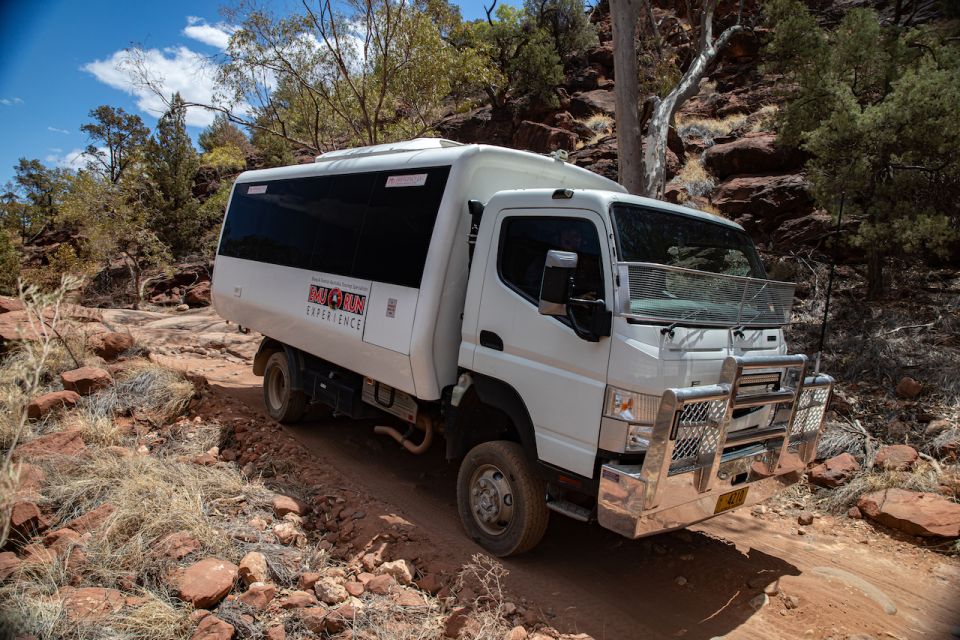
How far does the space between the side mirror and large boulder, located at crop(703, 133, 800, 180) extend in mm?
11305

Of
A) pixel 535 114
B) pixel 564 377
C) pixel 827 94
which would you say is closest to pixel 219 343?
pixel 564 377

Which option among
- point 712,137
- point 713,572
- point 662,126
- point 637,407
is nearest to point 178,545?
point 637,407

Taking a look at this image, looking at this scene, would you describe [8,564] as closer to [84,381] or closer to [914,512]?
[84,381]

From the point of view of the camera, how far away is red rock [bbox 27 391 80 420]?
6152 millimetres

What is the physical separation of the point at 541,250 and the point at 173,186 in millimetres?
23407

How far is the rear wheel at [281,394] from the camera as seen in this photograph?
6.82 meters

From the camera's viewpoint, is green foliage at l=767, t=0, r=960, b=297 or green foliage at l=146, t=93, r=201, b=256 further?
green foliage at l=146, t=93, r=201, b=256

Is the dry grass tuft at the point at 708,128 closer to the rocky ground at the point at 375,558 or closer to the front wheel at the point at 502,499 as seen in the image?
the rocky ground at the point at 375,558

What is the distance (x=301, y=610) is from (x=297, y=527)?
1209 mm

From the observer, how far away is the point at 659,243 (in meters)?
4.09

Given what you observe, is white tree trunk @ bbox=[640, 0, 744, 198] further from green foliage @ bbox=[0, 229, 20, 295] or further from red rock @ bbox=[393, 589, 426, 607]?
green foliage @ bbox=[0, 229, 20, 295]

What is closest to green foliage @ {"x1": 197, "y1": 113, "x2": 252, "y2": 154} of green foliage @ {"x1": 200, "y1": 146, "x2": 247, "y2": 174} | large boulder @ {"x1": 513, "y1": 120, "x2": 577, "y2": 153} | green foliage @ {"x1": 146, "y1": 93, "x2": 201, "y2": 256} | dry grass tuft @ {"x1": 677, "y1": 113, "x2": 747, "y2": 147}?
green foliage @ {"x1": 200, "y1": 146, "x2": 247, "y2": 174}

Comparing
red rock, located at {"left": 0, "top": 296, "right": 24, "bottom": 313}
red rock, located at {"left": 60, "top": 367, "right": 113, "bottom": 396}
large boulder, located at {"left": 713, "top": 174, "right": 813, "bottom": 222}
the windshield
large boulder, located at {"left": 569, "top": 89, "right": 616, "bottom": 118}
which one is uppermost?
large boulder, located at {"left": 569, "top": 89, "right": 616, "bottom": 118}

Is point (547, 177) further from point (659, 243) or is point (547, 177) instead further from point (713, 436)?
point (713, 436)
